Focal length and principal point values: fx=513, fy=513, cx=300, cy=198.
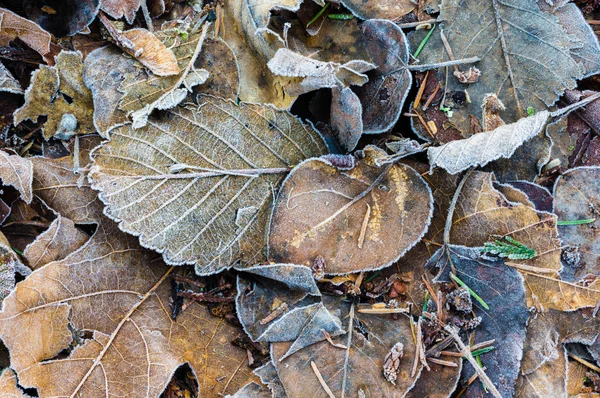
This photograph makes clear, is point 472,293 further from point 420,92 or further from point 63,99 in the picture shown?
point 63,99

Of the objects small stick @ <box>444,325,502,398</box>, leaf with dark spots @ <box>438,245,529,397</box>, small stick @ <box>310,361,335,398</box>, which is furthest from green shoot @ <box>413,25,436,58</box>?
small stick @ <box>310,361,335,398</box>

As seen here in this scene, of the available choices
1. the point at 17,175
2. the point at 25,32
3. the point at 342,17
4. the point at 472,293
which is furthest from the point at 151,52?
the point at 472,293

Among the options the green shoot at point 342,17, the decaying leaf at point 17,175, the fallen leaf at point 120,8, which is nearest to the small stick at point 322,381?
the decaying leaf at point 17,175

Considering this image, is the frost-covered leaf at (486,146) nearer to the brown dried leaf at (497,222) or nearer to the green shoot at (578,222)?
the brown dried leaf at (497,222)

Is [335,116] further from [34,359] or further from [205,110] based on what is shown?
[34,359]

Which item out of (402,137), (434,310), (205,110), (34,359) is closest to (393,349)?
(434,310)

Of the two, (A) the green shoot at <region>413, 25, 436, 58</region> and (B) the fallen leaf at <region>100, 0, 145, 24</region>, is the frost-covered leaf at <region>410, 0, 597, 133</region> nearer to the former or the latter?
(A) the green shoot at <region>413, 25, 436, 58</region>
